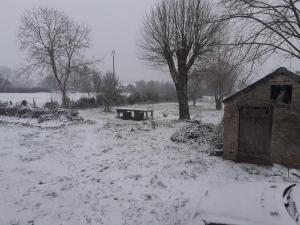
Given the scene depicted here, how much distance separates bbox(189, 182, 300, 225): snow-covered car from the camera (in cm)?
309

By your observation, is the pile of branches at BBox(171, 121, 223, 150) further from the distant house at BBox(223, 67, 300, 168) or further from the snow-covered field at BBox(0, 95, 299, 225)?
the distant house at BBox(223, 67, 300, 168)

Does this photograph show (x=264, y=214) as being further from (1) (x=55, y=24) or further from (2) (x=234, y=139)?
(1) (x=55, y=24)

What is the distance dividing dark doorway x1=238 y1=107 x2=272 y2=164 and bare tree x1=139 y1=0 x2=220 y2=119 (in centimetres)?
799

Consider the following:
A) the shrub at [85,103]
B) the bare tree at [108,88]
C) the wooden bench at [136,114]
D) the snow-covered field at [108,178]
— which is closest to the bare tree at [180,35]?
the wooden bench at [136,114]

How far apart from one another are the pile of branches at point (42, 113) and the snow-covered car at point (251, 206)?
1498 centimetres

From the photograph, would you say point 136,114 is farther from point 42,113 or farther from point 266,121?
point 266,121

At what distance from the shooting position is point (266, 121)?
27.3 feet

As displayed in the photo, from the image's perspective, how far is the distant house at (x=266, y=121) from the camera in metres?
7.85

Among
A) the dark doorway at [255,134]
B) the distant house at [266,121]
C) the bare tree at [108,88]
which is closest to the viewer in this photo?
the distant house at [266,121]

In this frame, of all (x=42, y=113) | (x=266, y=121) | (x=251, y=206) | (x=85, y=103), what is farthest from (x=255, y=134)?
(x=85, y=103)

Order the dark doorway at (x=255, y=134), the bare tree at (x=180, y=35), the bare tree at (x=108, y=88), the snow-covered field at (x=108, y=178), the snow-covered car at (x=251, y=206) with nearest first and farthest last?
the snow-covered car at (x=251, y=206) → the snow-covered field at (x=108, y=178) → the dark doorway at (x=255, y=134) → the bare tree at (x=180, y=35) → the bare tree at (x=108, y=88)

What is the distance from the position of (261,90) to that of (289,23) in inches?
132

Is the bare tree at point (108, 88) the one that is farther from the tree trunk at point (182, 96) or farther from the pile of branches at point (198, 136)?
the pile of branches at point (198, 136)

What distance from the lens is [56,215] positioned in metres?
5.33
